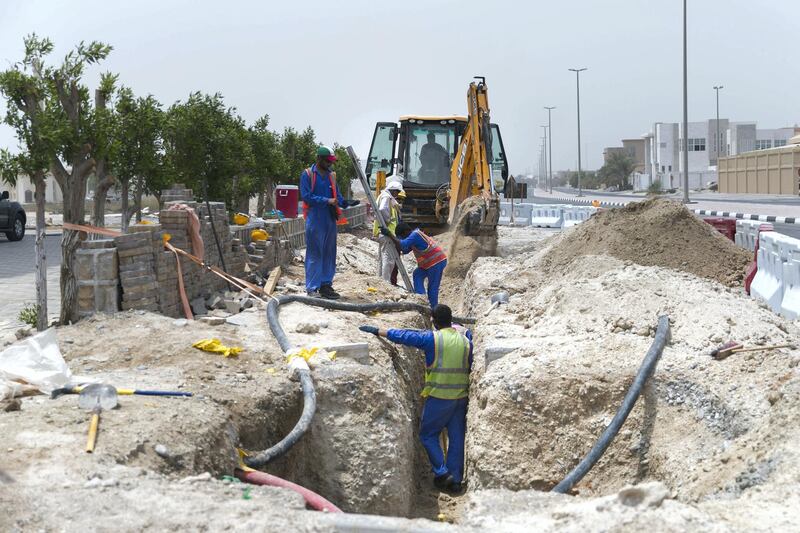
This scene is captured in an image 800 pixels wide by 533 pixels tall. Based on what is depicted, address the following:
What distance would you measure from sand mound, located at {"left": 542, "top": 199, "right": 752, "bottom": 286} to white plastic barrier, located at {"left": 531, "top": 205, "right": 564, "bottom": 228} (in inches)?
597

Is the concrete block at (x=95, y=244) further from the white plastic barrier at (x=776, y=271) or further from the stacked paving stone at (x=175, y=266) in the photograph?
the white plastic barrier at (x=776, y=271)

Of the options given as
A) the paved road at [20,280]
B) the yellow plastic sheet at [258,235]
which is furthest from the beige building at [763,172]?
the yellow plastic sheet at [258,235]

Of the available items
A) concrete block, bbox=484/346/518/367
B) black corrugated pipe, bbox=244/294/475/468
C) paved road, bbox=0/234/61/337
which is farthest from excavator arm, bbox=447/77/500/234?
concrete block, bbox=484/346/518/367

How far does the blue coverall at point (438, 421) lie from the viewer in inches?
315

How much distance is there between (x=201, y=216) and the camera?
11.0 metres

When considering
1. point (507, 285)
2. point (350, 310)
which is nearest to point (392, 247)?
point (507, 285)

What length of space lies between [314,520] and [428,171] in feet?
56.4

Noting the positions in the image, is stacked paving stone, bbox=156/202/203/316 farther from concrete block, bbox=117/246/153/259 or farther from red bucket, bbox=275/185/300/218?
red bucket, bbox=275/185/300/218

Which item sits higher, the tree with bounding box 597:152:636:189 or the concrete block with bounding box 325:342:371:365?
the tree with bounding box 597:152:636:189

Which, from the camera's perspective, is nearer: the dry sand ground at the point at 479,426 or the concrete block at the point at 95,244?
the dry sand ground at the point at 479,426

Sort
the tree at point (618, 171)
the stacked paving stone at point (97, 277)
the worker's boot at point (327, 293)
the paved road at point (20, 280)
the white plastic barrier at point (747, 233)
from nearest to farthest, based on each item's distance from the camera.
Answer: the stacked paving stone at point (97, 277), the worker's boot at point (327, 293), the paved road at point (20, 280), the white plastic barrier at point (747, 233), the tree at point (618, 171)

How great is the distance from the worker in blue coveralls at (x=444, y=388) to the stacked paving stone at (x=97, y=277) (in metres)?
2.42

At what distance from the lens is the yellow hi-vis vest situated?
794cm

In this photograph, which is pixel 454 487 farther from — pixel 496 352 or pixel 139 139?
pixel 139 139
